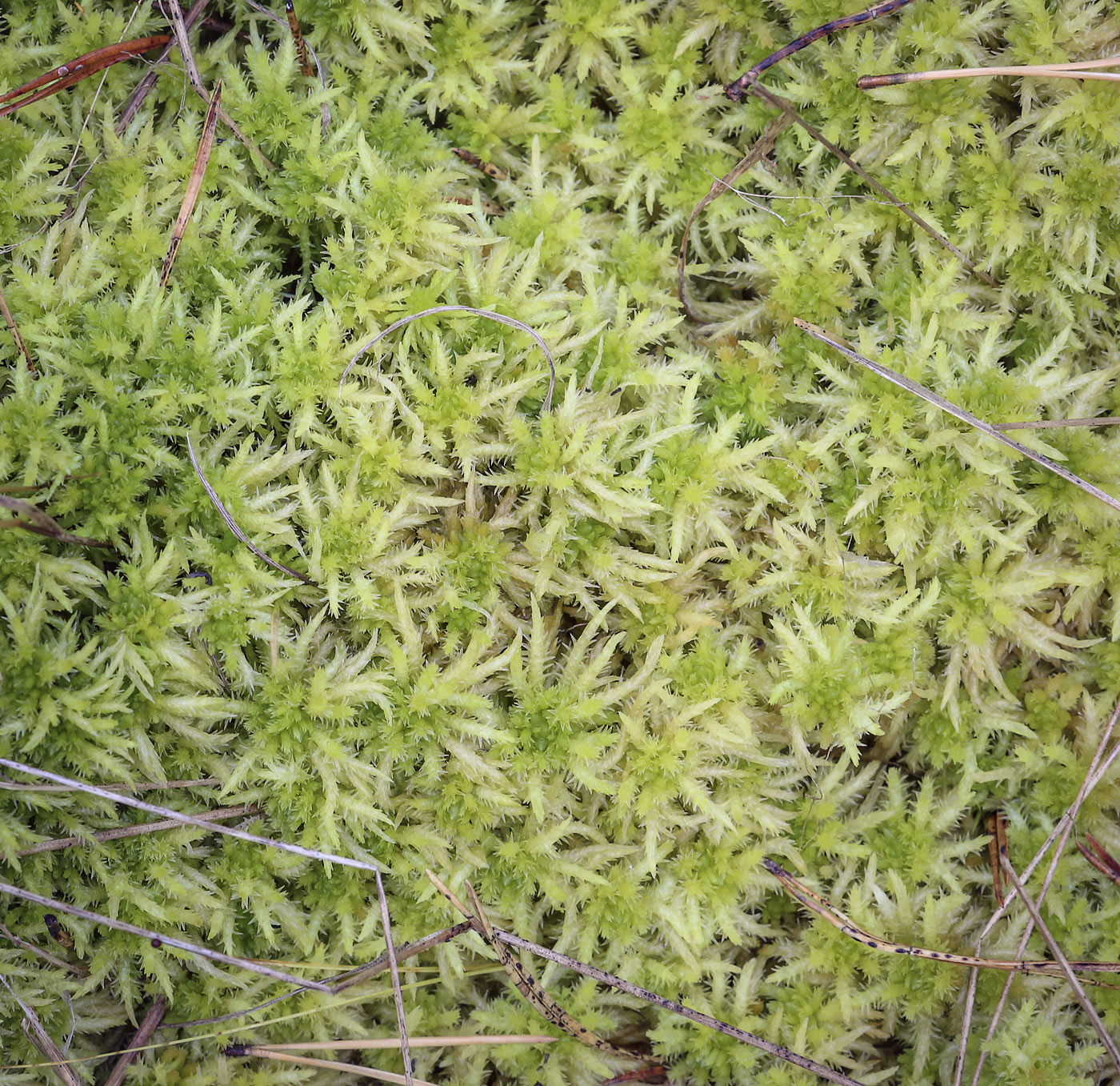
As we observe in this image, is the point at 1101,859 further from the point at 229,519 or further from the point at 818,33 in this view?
the point at 229,519

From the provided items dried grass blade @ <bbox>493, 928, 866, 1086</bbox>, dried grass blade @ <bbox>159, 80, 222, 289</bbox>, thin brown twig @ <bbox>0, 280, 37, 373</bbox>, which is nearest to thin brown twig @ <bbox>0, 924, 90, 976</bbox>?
dried grass blade @ <bbox>493, 928, 866, 1086</bbox>

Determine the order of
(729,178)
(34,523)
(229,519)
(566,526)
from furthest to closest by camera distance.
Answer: (729,178), (566,526), (229,519), (34,523)

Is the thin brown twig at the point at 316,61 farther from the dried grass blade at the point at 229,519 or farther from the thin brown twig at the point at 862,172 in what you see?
the thin brown twig at the point at 862,172

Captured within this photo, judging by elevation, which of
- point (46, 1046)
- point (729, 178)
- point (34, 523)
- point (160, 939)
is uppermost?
point (729, 178)

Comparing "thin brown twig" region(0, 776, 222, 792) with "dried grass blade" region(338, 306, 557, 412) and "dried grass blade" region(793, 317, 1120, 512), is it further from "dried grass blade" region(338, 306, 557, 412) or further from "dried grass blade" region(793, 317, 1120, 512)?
"dried grass blade" region(793, 317, 1120, 512)

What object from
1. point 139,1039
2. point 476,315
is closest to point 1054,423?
point 476,315

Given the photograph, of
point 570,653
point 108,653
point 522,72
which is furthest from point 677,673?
point 522,72
